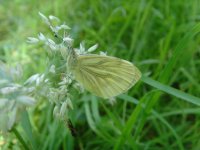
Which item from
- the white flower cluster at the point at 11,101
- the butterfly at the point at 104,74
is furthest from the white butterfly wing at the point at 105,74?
the white flower cluster at the point at 11,101

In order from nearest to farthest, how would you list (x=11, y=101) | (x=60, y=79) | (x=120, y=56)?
(x=11, y=101) → (x=60, y=79) → (x=120, y=56)

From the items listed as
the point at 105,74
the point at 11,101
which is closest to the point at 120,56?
the point at 105,74

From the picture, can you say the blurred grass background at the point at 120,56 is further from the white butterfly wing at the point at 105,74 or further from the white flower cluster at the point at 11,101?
the white flower cluster at the point at 11,101

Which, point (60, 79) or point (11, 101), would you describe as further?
point (60, 79)

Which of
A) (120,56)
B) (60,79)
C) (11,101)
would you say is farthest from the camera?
(120,56)

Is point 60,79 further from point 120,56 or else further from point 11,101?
point 120,56

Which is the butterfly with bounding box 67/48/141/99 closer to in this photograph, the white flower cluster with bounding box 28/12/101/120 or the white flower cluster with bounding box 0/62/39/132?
the white flower cluster with bounding box 28/12/101/120

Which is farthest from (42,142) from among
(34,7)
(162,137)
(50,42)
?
(34,7)

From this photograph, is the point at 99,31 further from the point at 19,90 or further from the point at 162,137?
the point at 19,90

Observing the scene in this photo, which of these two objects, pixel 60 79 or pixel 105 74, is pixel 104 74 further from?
pixel 60 79
